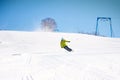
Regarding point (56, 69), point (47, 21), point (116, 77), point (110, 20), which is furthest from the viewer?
point (47, 21)

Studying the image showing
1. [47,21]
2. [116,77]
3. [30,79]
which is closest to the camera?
[30,79]

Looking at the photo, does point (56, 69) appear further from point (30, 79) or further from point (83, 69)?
point (30, 79)

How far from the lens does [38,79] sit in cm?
502

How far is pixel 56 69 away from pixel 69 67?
519mm

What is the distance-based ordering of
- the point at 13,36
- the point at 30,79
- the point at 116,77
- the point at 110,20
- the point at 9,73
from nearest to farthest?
1. the point at 30,79
2. the point at 116,77
3. the point at 9,73
4. the point at 13,36
5. the point at 110,20

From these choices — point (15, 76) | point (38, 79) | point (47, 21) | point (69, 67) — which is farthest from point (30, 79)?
point (47, 21)

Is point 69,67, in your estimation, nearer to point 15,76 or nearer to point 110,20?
point 15,76

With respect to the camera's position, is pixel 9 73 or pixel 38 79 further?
pixel 9 73

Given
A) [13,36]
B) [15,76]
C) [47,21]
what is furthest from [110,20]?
[15,76]

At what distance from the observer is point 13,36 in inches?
675

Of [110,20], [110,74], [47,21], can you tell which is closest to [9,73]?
[110,74]

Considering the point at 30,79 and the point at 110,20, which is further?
the point at 110,20

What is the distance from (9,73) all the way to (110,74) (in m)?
2.96

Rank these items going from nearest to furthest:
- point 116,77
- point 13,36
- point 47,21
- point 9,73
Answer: point 116,77
point 9,73
point 13,36
point 47,21
